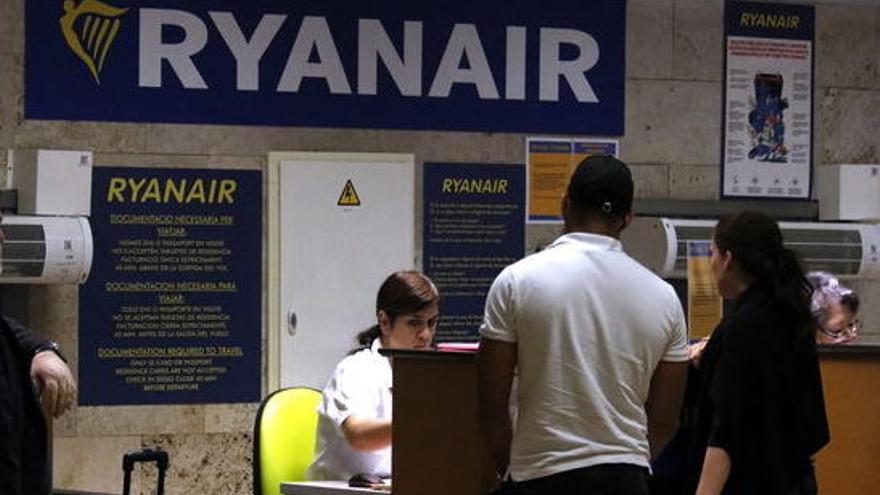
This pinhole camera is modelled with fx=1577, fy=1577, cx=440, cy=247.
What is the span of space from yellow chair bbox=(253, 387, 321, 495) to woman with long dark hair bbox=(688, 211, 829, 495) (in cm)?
158

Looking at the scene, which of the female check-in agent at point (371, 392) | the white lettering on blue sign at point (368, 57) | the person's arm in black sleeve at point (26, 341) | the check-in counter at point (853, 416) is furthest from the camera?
the white lettering on blue sign at point (368, 57)

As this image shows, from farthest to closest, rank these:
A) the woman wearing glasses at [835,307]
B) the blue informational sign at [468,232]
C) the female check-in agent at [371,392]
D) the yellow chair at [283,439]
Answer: the blue informational sign at [468,232]
the woman wearing glasses at [835,307]
the yellow chair at [283,439]
the female check-in agent at [371,392]

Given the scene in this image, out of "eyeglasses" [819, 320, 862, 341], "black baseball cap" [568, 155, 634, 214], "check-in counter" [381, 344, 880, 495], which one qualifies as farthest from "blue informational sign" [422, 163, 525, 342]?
"black baseball cap" [568, 155, 634, 214]

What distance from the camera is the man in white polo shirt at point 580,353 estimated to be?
10.4ft

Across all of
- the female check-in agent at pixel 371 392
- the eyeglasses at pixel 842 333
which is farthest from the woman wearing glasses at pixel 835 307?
the female check-in agent at pixel 371 392

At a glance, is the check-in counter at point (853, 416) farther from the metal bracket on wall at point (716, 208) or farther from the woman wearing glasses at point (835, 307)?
the metal bracket on wall at point (716, 208)

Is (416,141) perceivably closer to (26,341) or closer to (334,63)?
(334,63)

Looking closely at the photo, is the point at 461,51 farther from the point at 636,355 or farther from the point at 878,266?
the point at 636,355

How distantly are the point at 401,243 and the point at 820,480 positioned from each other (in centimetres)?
323

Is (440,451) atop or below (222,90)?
below

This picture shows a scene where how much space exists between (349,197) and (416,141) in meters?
0.40

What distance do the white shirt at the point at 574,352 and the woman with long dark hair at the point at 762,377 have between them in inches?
14.0

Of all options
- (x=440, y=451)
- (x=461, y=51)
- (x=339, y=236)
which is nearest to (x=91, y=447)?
(x=339, y=236)

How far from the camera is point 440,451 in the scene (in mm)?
3789
